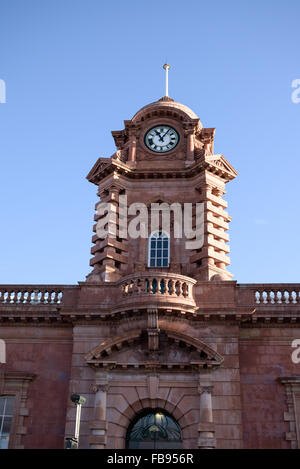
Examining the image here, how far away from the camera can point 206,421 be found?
66.9 feet

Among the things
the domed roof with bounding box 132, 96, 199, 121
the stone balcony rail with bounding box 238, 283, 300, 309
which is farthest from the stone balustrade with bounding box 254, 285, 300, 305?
the domed roof with bounding box 132, 96, 199, 121

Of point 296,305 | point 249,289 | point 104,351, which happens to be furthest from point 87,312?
point 296,305

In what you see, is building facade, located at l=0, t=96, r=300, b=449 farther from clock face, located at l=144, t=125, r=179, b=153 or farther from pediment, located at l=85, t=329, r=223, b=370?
clock face, located at l=144, t=125, r=179, b=153

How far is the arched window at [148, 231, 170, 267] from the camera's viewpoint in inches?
1035

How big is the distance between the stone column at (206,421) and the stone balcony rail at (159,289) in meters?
3.40

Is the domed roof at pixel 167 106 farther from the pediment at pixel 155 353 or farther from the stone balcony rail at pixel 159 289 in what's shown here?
the pediment at pixel 155 353

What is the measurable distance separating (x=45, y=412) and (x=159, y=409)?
4.89 m

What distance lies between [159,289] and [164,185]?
781 cm

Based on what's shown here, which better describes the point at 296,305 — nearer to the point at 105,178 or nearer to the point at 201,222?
the point at 201,222

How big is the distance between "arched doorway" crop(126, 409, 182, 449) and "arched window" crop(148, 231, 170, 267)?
744 centimetres

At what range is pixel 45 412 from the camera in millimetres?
22422

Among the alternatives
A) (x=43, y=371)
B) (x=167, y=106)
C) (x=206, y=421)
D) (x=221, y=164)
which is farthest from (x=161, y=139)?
(x=206, y=421)

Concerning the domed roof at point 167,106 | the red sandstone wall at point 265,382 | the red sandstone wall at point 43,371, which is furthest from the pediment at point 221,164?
the red sandstone wall at point 43,371
